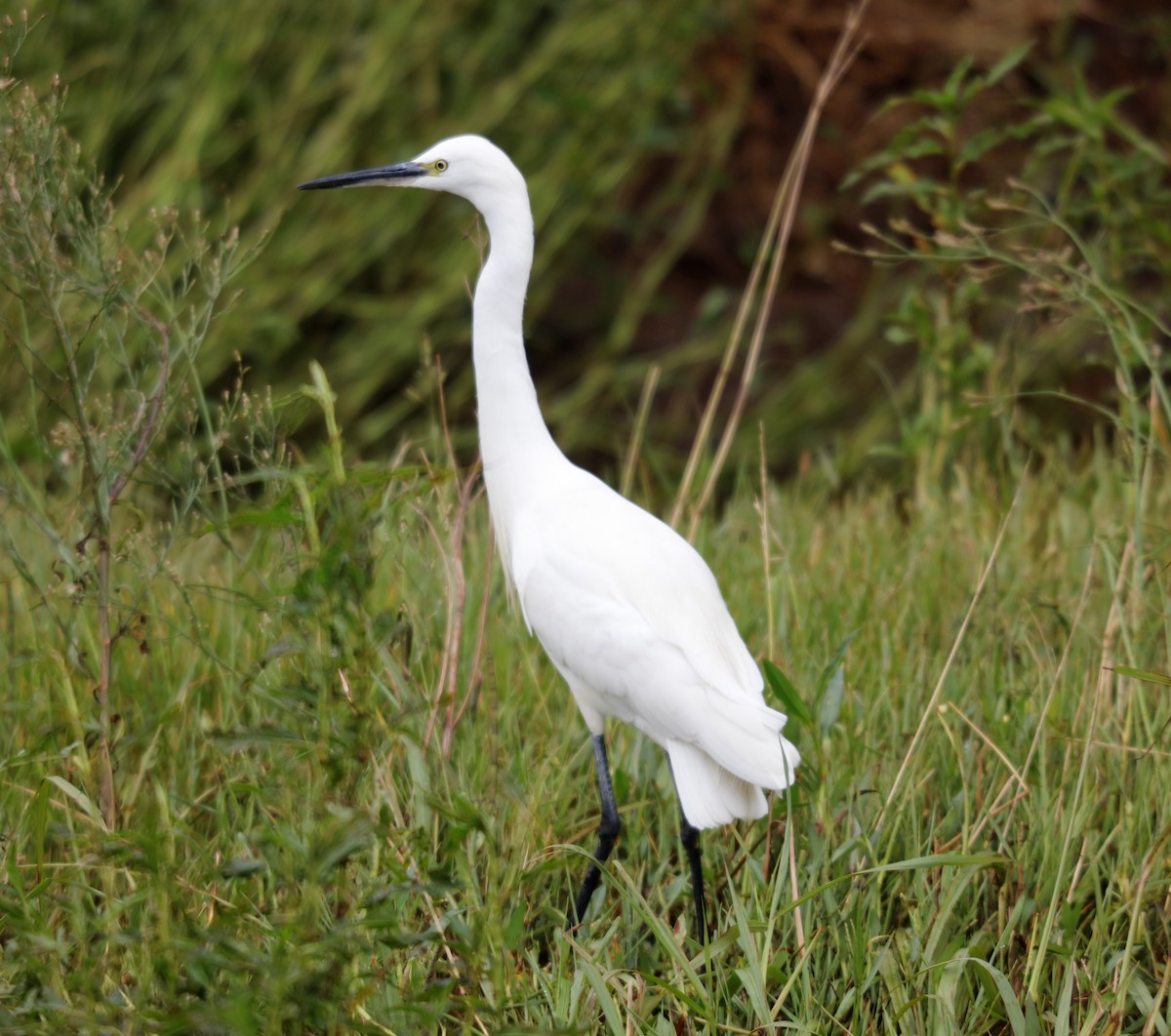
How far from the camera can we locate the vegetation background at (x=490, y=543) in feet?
5.10

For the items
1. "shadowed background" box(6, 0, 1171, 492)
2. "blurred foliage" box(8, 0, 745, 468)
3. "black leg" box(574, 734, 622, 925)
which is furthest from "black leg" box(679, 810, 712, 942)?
"blurred foliage" box(8, 0, 745, 468)

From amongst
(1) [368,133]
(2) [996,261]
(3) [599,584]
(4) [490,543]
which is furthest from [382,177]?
(1) [368,133]

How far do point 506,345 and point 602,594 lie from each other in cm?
44

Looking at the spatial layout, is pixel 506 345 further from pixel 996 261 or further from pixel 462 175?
pixel 996 261

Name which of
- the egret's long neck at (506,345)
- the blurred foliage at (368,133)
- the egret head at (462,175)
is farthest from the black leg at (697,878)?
the blurred foliage at (368,133)

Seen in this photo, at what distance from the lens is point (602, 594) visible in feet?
6.71

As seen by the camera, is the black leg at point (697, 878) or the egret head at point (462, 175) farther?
the egret head at point (462, 175)

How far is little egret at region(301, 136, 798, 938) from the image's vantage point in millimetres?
1937

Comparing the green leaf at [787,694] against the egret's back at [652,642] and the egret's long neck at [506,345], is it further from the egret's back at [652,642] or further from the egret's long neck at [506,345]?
the egret's long neck at [506,345]

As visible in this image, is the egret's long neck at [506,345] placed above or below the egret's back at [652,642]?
above

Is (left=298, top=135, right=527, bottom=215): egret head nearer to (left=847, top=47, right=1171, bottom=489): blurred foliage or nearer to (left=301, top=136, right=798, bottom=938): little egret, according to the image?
(left=301, top=136, right=798, bottom=938): little egret

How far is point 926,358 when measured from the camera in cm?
337

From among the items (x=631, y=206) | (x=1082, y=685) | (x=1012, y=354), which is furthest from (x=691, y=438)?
(x=1082, y=685)

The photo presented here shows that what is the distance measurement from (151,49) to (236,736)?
3.43 metres
